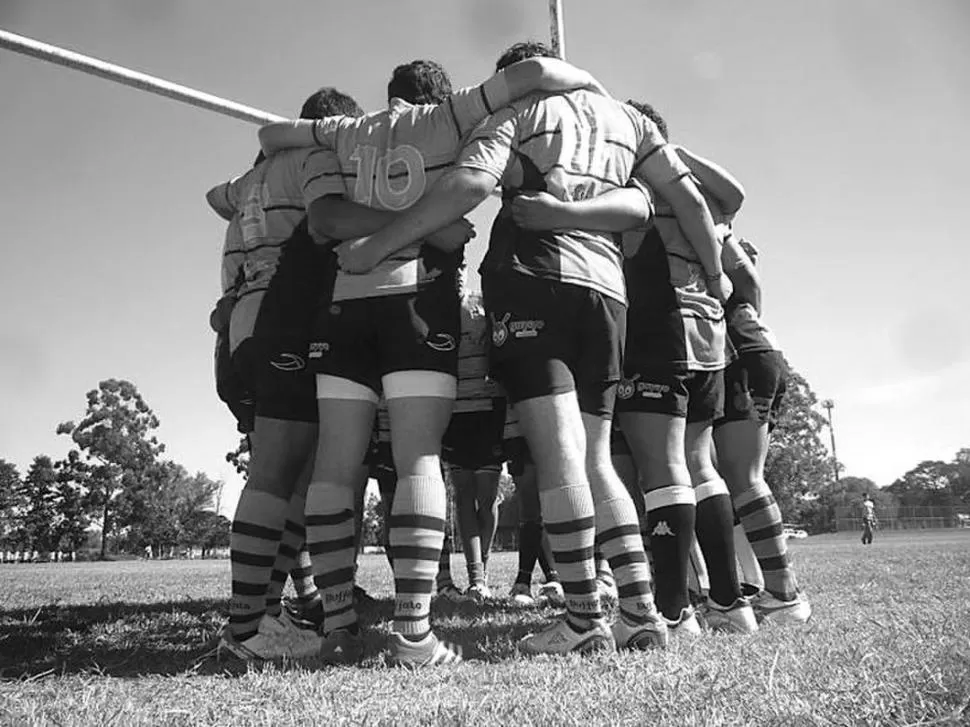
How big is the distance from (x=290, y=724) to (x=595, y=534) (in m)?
1.74

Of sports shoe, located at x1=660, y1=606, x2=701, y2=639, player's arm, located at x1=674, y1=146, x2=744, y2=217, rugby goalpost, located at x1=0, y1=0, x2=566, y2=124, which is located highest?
rugby goalpost, located at x1=0, y1=0, x2=566, y2=124

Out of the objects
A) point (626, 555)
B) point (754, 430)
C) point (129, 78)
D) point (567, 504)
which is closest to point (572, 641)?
point (626, 555)

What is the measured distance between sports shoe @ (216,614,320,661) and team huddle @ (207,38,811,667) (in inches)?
0.5

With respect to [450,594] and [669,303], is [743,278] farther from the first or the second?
[450,594]

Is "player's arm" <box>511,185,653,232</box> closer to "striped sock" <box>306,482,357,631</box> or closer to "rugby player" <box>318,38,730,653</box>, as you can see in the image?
"rugby player" <box>318,38,730,653</box>

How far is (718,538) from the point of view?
369 cm

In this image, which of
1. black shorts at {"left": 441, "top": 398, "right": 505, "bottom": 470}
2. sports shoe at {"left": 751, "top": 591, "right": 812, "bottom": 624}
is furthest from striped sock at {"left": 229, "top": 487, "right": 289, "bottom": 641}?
sports shoe at {"left": 751, "top": 591, "right": 812, "bottom": 624}

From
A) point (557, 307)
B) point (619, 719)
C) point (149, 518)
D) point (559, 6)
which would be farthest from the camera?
point (149, 518)

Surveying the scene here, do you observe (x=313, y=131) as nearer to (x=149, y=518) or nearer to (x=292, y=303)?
Result: (x=292, y=303)

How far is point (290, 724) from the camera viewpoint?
5.99 feet

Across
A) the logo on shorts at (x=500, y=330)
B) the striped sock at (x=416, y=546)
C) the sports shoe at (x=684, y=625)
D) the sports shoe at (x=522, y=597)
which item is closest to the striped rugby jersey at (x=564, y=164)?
the logo on shorts at (x=500, y=330)

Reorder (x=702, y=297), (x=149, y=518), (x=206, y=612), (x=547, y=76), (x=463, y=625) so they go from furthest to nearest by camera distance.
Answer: (x=149, y=518), (x=206, y=612), (x=463, y=625), (x=702, y=297), (x=547, y=76)

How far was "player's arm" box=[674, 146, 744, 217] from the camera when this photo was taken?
426cm

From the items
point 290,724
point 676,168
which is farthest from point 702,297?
point 290,724
